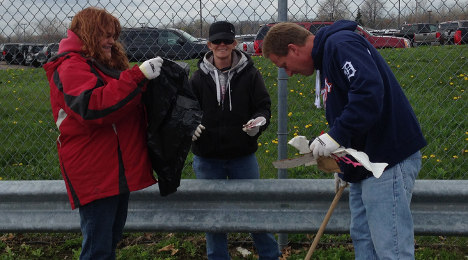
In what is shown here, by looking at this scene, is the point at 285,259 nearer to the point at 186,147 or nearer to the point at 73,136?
the point at 186,147

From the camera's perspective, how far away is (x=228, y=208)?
326 centimetres

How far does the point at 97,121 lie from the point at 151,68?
1.18 feet

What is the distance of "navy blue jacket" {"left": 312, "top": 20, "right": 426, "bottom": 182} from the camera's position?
227 cm

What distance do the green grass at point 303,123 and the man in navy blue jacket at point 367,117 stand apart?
1843mm

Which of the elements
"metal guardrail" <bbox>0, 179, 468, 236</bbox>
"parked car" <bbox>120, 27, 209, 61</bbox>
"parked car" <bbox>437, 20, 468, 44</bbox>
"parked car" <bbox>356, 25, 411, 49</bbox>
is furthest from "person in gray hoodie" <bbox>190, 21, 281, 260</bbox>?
"parked car" <bbox>437, 20, 468, 44</bbox>

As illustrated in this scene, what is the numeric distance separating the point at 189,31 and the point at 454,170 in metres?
2.66

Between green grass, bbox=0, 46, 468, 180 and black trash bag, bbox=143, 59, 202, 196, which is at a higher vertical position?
black trash bag, bbox=143, 59, 202, 196

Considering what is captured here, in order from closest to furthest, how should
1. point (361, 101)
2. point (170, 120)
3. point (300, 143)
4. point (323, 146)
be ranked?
point (361, 101), point (323, 146), point (300, 143), point (170, 120)

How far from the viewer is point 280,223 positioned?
3215mm

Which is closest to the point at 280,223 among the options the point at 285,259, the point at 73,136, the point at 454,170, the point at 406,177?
the point at 285,259

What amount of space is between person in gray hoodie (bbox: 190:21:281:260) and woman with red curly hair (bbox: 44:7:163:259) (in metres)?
0.67

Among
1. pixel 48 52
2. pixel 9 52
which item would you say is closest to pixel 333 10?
pixel 48 52

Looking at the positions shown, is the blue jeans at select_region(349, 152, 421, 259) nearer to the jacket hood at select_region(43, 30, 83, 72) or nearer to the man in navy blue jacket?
the man in navy blue jacket

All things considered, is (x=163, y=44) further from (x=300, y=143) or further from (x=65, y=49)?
(x=300, y=143)
